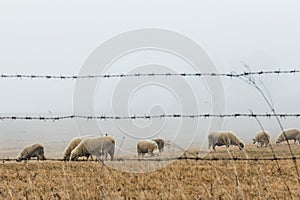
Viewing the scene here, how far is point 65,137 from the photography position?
23.8 metres

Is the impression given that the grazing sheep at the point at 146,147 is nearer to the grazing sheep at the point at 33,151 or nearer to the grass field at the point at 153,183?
the grazing sheep at the point at 33,151

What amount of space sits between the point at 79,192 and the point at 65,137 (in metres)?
19.0

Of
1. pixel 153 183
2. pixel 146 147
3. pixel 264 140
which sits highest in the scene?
pixel 146 147

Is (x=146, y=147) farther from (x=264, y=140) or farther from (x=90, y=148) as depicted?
(x=264, y=140)

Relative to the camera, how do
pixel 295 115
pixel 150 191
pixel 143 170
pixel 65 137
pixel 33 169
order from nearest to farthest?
pixel 150 191, pixel 295 115, pixel 143 170, pixel 33 169, pixel 65 137

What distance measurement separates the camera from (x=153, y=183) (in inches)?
243

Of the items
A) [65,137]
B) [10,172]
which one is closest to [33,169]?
[10,172]

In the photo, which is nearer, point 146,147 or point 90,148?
point 90,148

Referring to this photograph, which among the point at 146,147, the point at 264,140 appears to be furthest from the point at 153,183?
the point at 146,147

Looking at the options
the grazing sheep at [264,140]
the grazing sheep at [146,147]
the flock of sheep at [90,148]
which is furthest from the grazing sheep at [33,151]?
the grazing sheep at [264,140]

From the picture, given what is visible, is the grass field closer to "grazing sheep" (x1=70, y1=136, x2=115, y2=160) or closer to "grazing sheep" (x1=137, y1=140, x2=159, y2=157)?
"grazing sheep" (x1=70, y1=136, x2=115, y2=160)

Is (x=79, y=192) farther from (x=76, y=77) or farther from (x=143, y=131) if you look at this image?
(x=143, y=131)

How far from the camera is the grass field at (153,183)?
5191mm

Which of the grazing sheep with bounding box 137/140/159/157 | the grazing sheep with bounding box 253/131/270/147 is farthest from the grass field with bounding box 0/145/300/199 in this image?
the grazing sheep with bounding box 137/140/159/157
